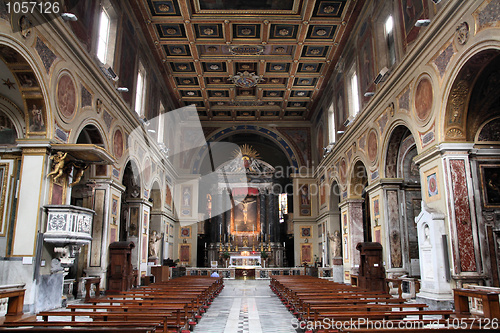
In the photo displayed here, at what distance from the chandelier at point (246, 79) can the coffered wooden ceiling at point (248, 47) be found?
0.85ft

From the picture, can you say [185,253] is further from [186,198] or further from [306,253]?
[306,253]

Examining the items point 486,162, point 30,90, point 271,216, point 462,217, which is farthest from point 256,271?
point 30,90

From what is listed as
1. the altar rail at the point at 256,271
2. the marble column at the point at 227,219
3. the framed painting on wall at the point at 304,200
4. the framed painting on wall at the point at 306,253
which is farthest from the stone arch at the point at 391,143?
the marble column at the point at 227,219

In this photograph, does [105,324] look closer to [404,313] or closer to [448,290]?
[404,313]

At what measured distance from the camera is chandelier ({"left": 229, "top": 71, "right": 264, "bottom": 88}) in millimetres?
20125

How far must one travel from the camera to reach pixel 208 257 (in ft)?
94.1

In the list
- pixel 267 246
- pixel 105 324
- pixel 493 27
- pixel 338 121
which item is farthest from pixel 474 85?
pixel 267 246

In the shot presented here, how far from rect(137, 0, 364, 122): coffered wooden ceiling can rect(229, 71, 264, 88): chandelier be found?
26 cm

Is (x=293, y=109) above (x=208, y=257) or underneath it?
above

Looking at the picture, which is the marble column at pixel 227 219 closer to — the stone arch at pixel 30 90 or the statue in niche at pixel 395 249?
the statue in niche at pixel 395 249

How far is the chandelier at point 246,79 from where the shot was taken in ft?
66.0

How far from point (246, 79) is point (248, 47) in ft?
10.3

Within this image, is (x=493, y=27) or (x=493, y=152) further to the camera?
(x=493, y=152)

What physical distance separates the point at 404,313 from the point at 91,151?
24.3 feet
